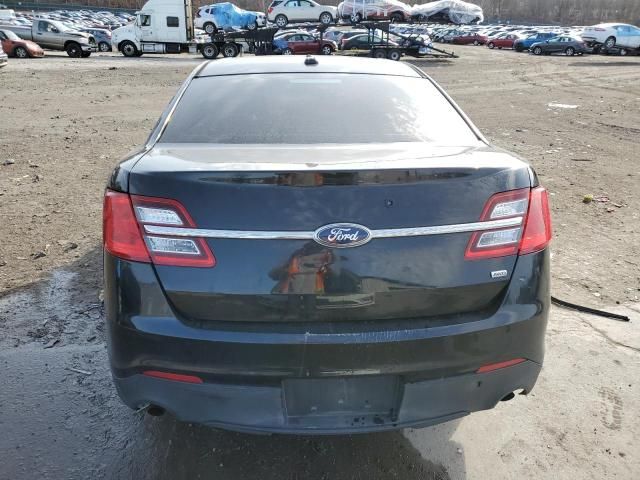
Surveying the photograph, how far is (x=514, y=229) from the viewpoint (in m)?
1.96

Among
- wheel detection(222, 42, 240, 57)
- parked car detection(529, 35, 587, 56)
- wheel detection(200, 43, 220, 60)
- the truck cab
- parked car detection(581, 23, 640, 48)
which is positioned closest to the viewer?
the truck cab

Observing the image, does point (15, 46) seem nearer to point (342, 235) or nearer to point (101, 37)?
point (101, 37)

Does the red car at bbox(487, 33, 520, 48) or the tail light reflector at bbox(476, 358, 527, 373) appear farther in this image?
the red car at bbox(487, 33, 520, 48)

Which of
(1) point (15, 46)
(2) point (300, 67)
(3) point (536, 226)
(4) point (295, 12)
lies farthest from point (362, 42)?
(3) point (536, 226)

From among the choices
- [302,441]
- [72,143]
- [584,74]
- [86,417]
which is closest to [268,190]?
[302,441]

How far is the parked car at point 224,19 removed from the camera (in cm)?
3525

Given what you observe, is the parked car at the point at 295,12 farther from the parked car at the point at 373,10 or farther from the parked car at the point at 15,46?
the parked car at the point at 15,46

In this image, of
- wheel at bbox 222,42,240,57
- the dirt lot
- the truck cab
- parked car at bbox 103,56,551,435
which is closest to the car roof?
parked car at bbox 103,56,551,435

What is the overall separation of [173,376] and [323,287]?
658mm

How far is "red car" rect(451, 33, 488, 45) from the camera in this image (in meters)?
47.3

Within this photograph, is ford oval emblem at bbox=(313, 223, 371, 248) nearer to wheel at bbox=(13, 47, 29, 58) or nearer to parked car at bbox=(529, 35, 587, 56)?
wheel at bbox=(13, 47, 29, 58)

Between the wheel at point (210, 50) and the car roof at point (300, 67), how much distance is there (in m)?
27.4

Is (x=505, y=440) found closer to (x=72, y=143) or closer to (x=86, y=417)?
(x=86, y=417)

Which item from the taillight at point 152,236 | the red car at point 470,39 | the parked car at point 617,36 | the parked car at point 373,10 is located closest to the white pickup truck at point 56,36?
the parked car at point 373,10
